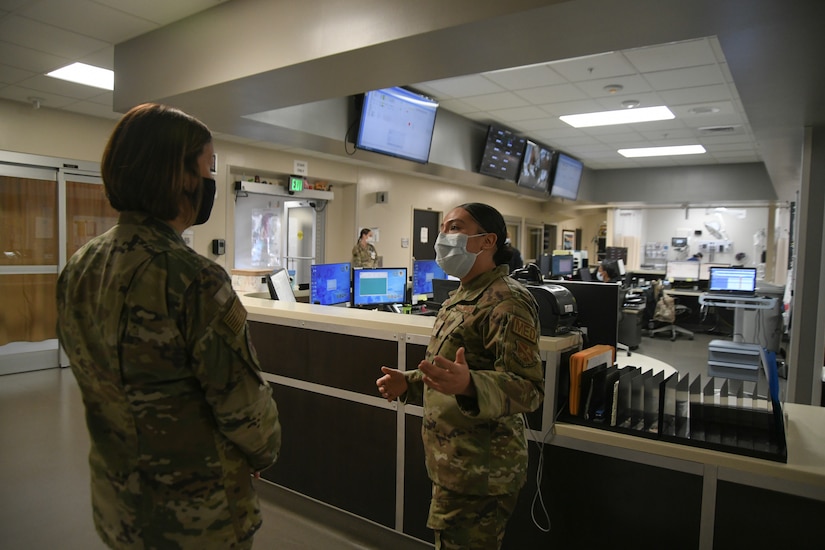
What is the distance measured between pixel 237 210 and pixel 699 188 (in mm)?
8439

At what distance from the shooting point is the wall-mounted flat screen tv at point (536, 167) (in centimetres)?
770

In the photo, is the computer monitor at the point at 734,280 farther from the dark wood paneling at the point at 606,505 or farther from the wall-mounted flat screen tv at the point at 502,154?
the dark wood paneling at the point at 606,505

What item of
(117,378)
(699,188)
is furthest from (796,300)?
(699,188)

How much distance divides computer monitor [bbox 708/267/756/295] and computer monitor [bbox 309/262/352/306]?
5.46 meters

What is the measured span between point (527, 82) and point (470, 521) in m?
4.60

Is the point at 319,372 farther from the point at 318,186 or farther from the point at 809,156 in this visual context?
the point at 318,186

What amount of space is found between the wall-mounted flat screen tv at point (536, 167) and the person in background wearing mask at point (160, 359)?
7022 mm

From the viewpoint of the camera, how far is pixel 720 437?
70.4 inches

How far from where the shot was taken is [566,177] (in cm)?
909

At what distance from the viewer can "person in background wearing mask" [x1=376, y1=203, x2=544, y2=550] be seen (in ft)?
4.74

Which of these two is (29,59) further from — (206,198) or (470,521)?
(470,521)

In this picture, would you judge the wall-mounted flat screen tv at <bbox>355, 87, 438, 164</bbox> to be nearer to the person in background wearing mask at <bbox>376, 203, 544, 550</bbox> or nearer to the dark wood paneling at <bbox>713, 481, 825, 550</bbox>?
the person in background wearing mask at <bbox>376, 203, 544, 550</bbox>

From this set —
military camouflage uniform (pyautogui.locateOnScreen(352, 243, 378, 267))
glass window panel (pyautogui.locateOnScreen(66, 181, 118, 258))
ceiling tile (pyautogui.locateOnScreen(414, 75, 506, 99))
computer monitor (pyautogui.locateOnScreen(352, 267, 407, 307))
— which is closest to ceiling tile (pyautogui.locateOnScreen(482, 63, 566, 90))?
ceiling tile (pyautogui.locateOnScreen(414, 75, 506, 99))

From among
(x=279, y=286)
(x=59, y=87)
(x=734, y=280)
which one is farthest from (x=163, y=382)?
(x=734, y=280)
